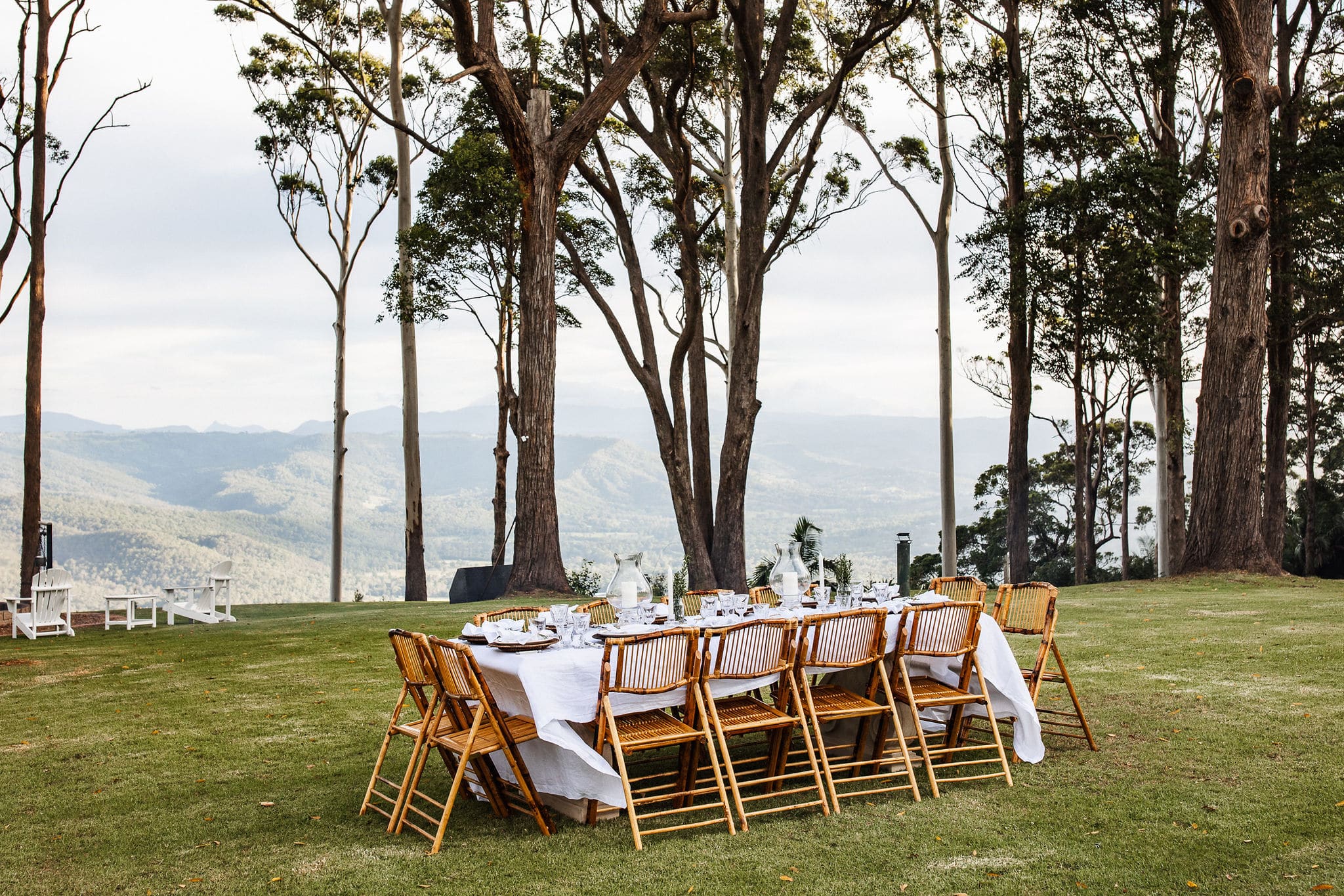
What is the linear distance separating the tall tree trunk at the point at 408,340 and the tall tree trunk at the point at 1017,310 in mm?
10266

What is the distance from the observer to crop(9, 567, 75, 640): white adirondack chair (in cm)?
1181

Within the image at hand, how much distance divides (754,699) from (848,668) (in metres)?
0.40

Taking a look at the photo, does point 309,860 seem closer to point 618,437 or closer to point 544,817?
point 544,817

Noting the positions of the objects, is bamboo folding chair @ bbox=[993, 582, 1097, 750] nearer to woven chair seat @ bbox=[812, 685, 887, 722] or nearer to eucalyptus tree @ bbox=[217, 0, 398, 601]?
woven chair seat @ bbox=[812, 685, 887, 722]

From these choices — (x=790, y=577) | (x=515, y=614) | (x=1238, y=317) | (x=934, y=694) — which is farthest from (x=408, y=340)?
(x=934, y=694)

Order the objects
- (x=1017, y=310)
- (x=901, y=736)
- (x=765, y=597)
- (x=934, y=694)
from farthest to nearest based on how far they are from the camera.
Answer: (x=1017, y=310) → (x=765, y=597) → (x=934, y=694) → (x=901, y=736)

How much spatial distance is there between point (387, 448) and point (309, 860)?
291ft

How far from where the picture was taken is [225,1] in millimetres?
19844

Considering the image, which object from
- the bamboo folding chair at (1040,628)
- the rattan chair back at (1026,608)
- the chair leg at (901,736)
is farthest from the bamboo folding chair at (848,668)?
the rattan chair back at (1026,608)

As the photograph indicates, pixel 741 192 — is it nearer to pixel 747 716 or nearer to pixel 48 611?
pixel 48 611

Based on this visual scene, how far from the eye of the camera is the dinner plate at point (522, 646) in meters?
3.94

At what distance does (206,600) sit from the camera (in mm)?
13273

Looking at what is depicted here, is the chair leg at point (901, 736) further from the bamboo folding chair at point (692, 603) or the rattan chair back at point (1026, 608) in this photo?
the bamboo folding chair at point (692, 603)

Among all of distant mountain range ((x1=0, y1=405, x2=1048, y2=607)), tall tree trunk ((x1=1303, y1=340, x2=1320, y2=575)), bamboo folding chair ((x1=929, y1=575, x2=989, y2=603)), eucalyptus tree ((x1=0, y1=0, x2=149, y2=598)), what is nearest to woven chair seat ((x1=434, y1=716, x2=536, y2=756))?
bamboo folding chair ((x1=929, y1=575, x2=989, y2=603))
